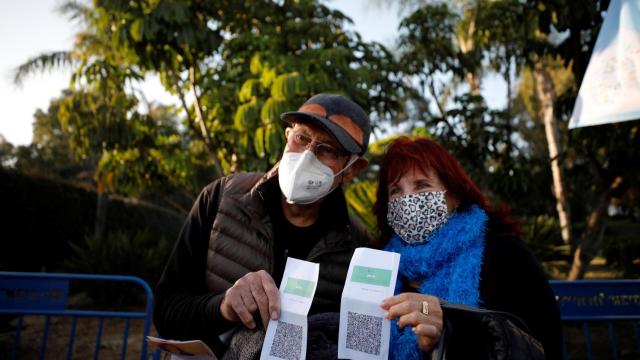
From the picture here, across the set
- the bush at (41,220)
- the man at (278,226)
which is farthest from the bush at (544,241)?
the man at (278,226)

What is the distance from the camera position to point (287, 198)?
5.97ft

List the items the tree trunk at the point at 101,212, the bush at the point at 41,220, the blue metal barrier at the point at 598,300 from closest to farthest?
the blue metal barrier at the point at 598,300, the bush at the point at 41,220, the tree trunk at the point at 101,212

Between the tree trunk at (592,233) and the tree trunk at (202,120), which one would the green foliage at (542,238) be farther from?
the tree trunk at (202,120)

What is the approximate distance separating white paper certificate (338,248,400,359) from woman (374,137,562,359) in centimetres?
19

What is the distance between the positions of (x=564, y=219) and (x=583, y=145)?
8.19 metres

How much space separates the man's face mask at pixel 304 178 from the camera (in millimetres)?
1791

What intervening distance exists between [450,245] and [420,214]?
0.16m

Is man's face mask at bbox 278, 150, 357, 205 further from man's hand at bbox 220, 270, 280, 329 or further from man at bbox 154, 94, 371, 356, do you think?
man's hand at bbox 220, 270, 280, 329

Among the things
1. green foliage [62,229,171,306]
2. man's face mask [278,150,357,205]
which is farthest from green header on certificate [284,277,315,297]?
green foliage [62,229,171,306]

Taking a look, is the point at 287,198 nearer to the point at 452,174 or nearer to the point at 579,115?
Result: the point at 452,174

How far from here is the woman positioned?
1541 mm

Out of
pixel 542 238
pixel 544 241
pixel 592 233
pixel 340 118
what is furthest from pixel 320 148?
pixel 544 241

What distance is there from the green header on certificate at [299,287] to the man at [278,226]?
291 millimetres

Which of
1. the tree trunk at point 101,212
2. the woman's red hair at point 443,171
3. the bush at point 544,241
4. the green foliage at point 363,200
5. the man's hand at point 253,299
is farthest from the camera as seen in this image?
the bush at point 544,241
